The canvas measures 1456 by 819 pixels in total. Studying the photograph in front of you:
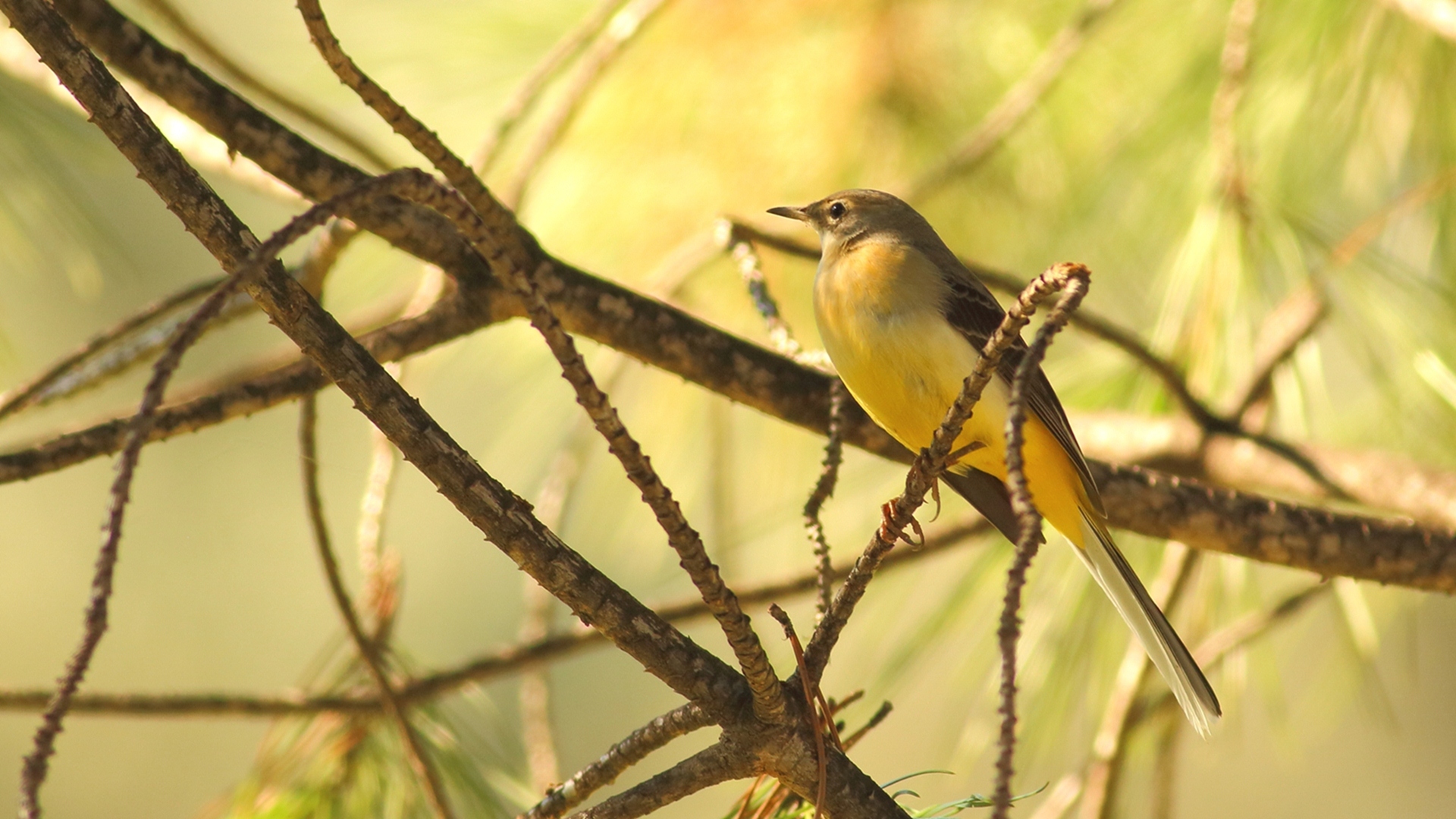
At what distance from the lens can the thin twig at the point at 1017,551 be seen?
0.58 meters

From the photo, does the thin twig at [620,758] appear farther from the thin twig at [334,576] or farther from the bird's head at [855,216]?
the bird's head at [855,216]

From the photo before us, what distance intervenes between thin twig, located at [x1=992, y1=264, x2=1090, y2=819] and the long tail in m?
0.92

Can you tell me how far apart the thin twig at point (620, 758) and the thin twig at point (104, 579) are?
0.46 metres

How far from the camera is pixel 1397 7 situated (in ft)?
6.22

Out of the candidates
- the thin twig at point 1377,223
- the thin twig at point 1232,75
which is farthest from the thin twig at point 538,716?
the thin twig at point 1377,223

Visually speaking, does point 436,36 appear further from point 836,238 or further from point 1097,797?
point 1097,797

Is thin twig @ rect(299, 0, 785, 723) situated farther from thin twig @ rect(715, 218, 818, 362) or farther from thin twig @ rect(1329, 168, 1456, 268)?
thin twig @ rect(1329, 168, 1456, 268)

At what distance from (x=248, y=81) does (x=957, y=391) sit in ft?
3.81

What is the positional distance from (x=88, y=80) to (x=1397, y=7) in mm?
1843

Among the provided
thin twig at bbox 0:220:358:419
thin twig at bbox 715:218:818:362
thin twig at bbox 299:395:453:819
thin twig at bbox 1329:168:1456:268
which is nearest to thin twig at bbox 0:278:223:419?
thin twig at bbox 0:220:358:419

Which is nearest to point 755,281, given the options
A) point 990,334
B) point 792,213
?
point 990,334

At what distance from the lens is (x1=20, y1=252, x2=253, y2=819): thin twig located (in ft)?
1.92

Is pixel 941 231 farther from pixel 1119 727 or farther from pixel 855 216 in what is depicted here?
pixel 1119 727

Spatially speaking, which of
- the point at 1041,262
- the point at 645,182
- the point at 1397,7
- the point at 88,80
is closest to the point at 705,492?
the point at 645,182
